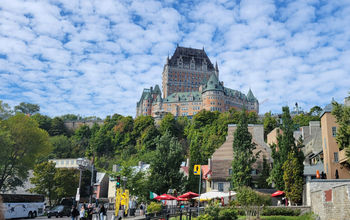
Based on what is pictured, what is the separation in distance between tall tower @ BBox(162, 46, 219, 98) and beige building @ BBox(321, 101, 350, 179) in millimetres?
129113

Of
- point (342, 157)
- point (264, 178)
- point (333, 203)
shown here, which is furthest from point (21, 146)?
point (333, 203)

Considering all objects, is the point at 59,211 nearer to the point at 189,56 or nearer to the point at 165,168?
the point at 165,168

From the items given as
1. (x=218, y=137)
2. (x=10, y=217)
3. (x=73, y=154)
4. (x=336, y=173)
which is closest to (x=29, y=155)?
(x=10, y=217)

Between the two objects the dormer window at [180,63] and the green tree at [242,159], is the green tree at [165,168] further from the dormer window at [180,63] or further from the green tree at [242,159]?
the dormer window at [180,63]

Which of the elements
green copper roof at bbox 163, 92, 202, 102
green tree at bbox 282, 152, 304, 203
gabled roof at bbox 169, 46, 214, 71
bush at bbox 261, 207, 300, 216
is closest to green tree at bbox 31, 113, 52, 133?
green copper roof at bbox 163, 92, 202, 102

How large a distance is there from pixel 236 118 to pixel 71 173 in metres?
55.7

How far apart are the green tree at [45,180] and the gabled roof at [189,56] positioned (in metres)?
118

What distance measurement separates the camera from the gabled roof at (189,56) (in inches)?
6801

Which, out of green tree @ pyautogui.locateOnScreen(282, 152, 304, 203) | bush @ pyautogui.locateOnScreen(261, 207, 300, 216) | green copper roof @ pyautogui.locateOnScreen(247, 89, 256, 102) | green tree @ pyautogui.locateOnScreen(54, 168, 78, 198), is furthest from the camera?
green copper roof @ pyautogui.locateOnScreen(247, 89, 256, 102)

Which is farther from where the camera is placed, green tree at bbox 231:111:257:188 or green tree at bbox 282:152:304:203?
green tree at bbox 231:111:257:188

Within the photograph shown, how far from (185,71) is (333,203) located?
491ft

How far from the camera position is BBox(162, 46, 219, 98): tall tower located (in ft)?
546

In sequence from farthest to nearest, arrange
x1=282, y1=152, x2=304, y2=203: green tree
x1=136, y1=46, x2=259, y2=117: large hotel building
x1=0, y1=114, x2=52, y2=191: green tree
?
1. x1=136, y1=46, x2=259, y2=117: large hotel building
2. x1=0, y1=114, x2=52, y2=191: green tree
3. x1=282, y1=152, x2=304, y2=203: green tree

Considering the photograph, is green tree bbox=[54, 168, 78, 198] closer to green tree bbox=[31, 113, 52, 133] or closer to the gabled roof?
green tree bbox=[31, 113, 52, 133]
